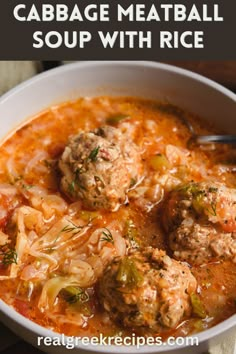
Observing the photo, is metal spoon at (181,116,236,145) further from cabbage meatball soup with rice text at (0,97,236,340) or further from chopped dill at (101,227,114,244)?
chopped dill at (101,227,114,244)

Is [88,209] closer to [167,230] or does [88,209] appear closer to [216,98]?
[167,230]

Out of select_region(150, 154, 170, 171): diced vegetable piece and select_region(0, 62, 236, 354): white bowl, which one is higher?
select_region(0, 62, 236, 354): white bowl

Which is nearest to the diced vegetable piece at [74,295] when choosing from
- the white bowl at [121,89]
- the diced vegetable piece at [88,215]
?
the diced vegetable piece at [88,215]

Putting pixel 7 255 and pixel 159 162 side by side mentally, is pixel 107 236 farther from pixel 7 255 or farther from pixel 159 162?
pixel 159 162

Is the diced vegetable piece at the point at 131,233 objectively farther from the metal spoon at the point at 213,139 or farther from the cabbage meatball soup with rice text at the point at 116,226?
the metal spoon at the point at 213,139

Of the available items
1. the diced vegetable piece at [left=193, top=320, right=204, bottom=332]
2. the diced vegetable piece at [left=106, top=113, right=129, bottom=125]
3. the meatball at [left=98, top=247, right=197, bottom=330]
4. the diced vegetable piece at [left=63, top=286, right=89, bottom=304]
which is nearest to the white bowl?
the diced vegetable piece at [left=106, top=113, right=129, bottom=125]
